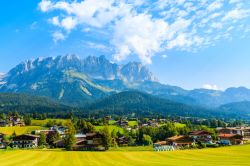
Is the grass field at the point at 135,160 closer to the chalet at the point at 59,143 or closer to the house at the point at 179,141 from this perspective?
the house at the point at 179,141

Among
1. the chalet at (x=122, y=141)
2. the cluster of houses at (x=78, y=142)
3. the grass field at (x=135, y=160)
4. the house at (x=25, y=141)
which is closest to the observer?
the grass field at (x=135, y=160)

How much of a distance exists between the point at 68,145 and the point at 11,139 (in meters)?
64.3

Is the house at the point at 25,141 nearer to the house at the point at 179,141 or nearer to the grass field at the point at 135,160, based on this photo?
the house at the point at 179,141

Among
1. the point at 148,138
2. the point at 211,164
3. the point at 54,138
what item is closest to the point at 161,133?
the point at 148,138

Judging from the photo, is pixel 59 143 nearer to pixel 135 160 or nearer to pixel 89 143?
pixel 89 143

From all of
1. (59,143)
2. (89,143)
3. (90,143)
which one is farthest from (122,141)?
(59,143)

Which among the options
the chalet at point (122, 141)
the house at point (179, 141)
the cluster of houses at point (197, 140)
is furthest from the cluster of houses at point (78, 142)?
the house at point (179, 141)

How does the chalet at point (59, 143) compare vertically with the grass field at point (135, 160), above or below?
above

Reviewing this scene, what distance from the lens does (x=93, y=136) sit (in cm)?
15050

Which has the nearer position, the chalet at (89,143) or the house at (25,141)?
the chalet at (89,143)

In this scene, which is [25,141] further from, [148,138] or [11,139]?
[148,138]

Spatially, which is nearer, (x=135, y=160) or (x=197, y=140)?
(x=135, y=160)

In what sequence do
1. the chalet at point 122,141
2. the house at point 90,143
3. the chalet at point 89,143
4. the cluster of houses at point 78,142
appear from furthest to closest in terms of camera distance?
the chalet at point 122,141 < the cluster of houses at point 78,142 < the chalet at point 89,143 < the house at point 90,143

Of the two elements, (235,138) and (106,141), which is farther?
(235,138)
